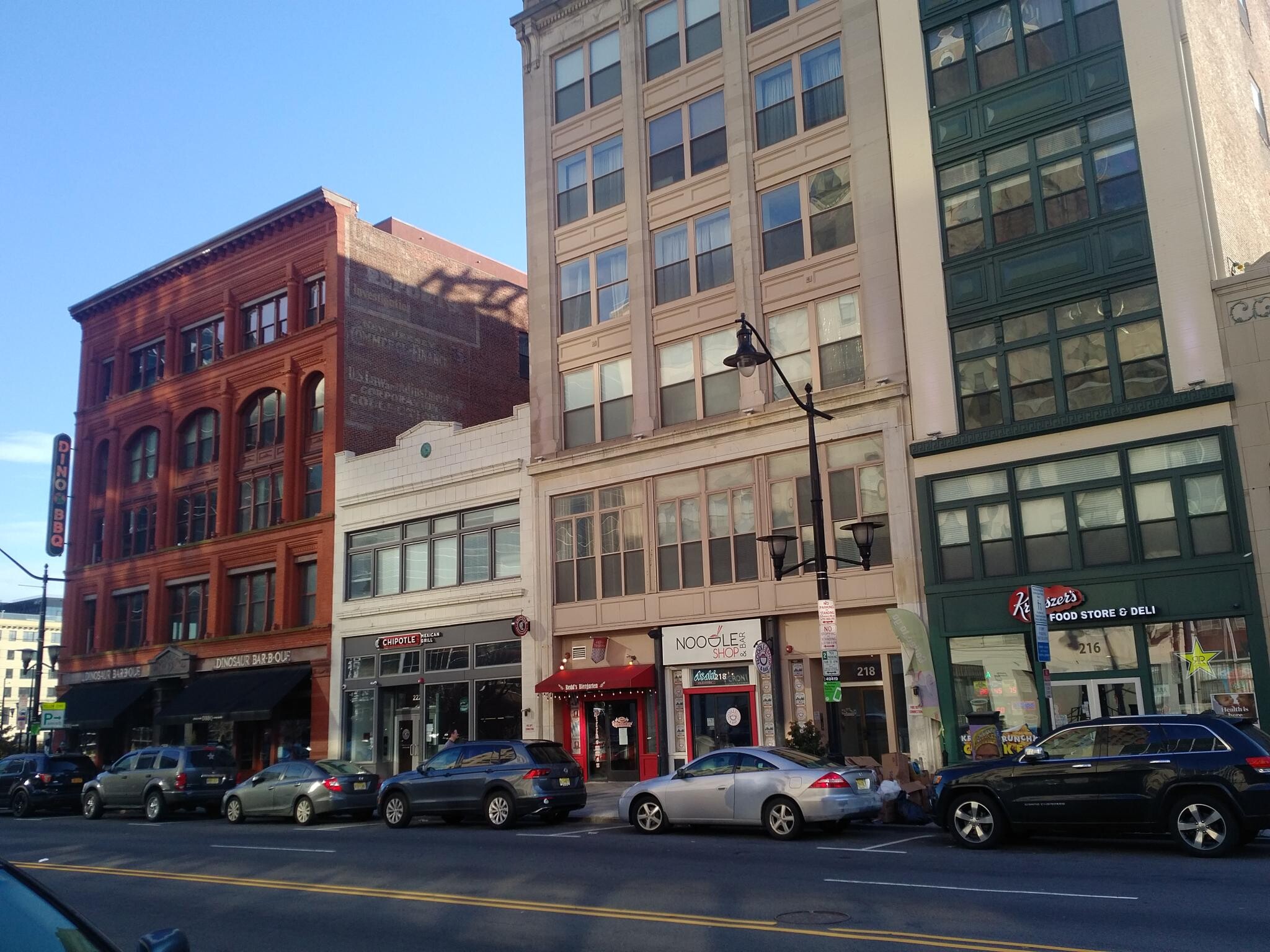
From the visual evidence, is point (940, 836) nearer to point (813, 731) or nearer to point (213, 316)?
point (813, 731)

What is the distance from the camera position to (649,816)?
1881cm

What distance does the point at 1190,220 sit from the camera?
22.4m

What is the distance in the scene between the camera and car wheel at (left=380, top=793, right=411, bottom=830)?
2184 centimetres

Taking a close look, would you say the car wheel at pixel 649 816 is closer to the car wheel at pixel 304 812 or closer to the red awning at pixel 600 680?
the car wheel at pixel 304 812

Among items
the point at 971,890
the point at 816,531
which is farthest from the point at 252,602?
the point at 971,890

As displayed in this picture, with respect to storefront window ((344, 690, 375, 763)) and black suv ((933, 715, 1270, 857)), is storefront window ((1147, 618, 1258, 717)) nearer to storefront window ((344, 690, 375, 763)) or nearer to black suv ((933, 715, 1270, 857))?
black suv ((933, 715, 1270, 857))

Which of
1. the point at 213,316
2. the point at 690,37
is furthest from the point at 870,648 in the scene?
the point at 213,316

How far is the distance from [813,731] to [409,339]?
24.5 metres

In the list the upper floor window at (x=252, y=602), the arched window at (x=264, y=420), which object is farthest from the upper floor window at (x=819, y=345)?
the upper floor window at (x=252, y=602)

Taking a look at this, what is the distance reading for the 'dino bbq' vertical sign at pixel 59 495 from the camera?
4734 centimetres

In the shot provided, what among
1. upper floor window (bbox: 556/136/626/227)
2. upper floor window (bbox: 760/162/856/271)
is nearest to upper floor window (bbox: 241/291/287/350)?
upper floor window (bbox: 556/136/626/227)

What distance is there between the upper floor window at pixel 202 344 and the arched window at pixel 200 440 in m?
2.01

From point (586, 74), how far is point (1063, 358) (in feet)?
56.8

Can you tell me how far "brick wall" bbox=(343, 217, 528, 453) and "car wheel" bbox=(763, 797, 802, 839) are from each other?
25098mm
